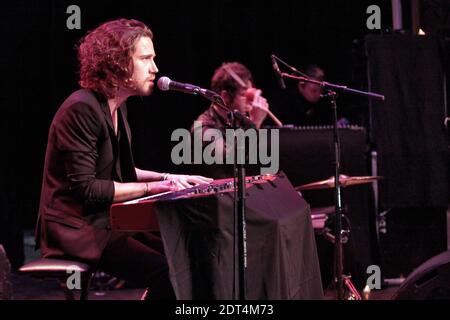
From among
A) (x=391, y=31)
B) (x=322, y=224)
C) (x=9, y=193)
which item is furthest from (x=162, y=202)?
(x=9, y=193)

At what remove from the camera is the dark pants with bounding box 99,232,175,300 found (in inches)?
140

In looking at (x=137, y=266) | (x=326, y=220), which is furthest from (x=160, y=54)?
(x=137, y=266)

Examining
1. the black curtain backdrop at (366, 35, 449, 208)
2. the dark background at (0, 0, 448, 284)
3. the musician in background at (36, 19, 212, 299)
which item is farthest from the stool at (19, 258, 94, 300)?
the dark background at (0, 0, 448, 284)

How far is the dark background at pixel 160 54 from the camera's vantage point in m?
7.01

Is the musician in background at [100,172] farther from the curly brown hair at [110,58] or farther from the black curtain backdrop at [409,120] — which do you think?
the black curtain backdrop at [409,120]

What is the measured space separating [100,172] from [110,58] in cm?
56

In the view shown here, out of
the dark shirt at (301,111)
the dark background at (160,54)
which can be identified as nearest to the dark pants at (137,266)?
the dark background at (160,54)

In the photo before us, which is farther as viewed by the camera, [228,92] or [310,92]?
[310,92]

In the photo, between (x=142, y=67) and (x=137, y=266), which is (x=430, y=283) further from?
(x=142, y=67)

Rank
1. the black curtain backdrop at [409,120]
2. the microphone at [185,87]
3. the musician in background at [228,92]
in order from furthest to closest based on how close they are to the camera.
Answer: the black curtain backdrop at [409,120]
the musician in background at [228,92]
the microphone at [185,87]

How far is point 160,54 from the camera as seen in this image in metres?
7.47

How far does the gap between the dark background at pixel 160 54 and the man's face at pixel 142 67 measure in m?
3.22

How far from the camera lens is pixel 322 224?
16.9ft

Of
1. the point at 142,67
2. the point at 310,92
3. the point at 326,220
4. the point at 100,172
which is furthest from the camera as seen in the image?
the point at 310,92
